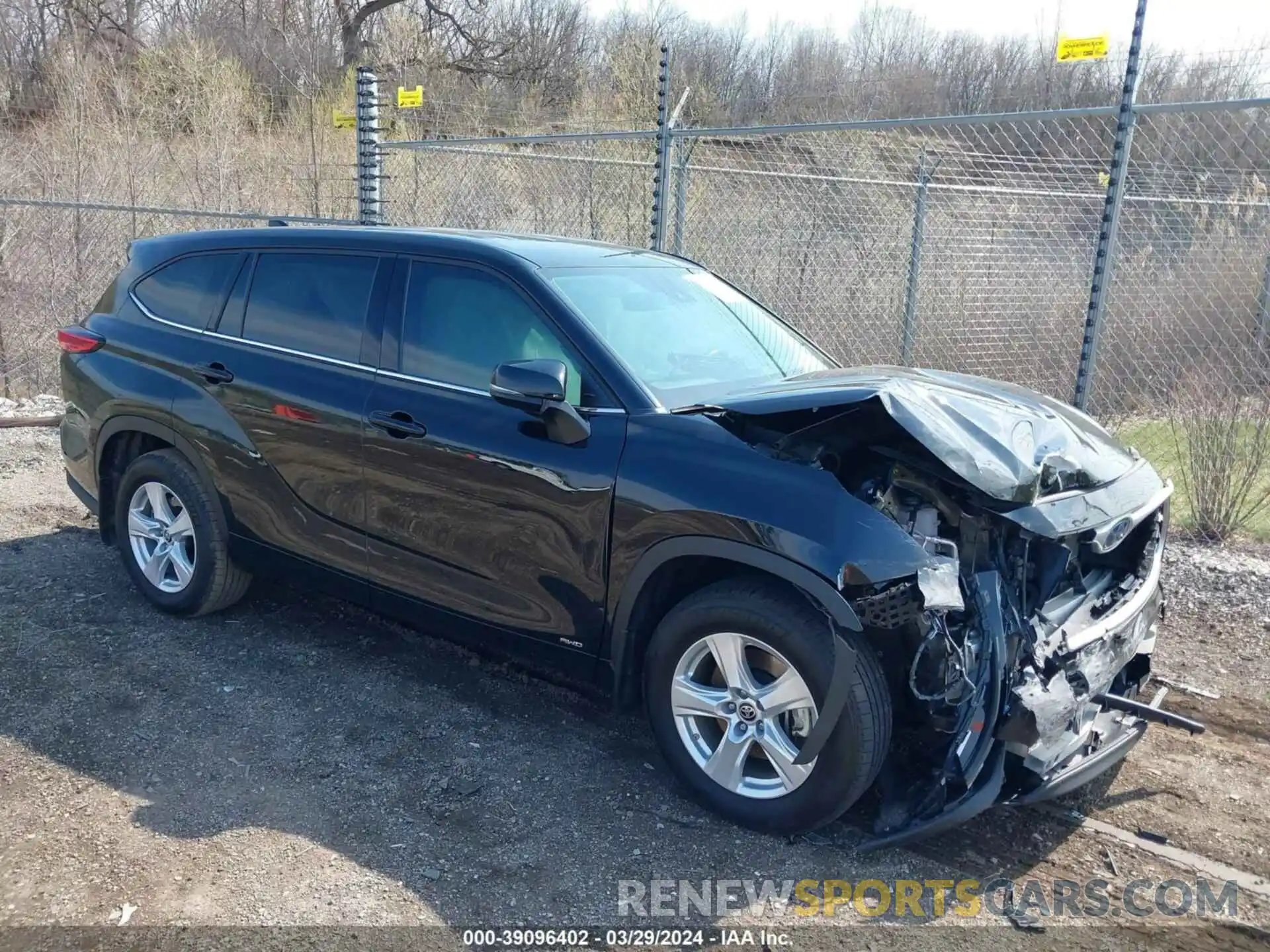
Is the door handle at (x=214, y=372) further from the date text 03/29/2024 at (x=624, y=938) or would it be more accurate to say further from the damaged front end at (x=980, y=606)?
the date text 03/29/2024 at (x=624, y=938)

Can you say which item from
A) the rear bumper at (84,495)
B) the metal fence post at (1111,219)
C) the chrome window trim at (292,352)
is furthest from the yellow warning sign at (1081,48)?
the rear bumper at (84,495)

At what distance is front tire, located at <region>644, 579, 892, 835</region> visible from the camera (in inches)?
122

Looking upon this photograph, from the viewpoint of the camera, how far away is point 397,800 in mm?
3502

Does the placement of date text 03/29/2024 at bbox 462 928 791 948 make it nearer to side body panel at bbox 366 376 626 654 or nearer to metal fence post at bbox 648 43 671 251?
side body panel at bbox 366 376 626 654

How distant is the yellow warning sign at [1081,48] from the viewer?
552 centimetres

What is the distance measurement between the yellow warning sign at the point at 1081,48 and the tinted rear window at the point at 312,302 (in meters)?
3.97

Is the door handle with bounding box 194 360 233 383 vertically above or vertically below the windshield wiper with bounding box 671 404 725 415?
below

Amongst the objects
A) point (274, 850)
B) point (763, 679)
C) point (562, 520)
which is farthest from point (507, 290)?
point (274, 850)

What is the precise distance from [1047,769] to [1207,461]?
381 centimetres

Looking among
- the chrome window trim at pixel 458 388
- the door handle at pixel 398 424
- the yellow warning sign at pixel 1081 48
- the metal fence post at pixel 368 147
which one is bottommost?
the door handle at pixel 398 424

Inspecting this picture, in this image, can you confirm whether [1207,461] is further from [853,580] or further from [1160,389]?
[853,580]

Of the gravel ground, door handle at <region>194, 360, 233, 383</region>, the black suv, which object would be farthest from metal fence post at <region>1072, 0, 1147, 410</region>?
door handle at <region>194, 360, 233, 383</region>

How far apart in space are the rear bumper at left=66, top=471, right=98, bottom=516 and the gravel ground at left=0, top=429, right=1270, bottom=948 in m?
0.56

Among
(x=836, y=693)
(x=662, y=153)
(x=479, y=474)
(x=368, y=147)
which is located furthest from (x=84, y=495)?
(x=368, y=147)
